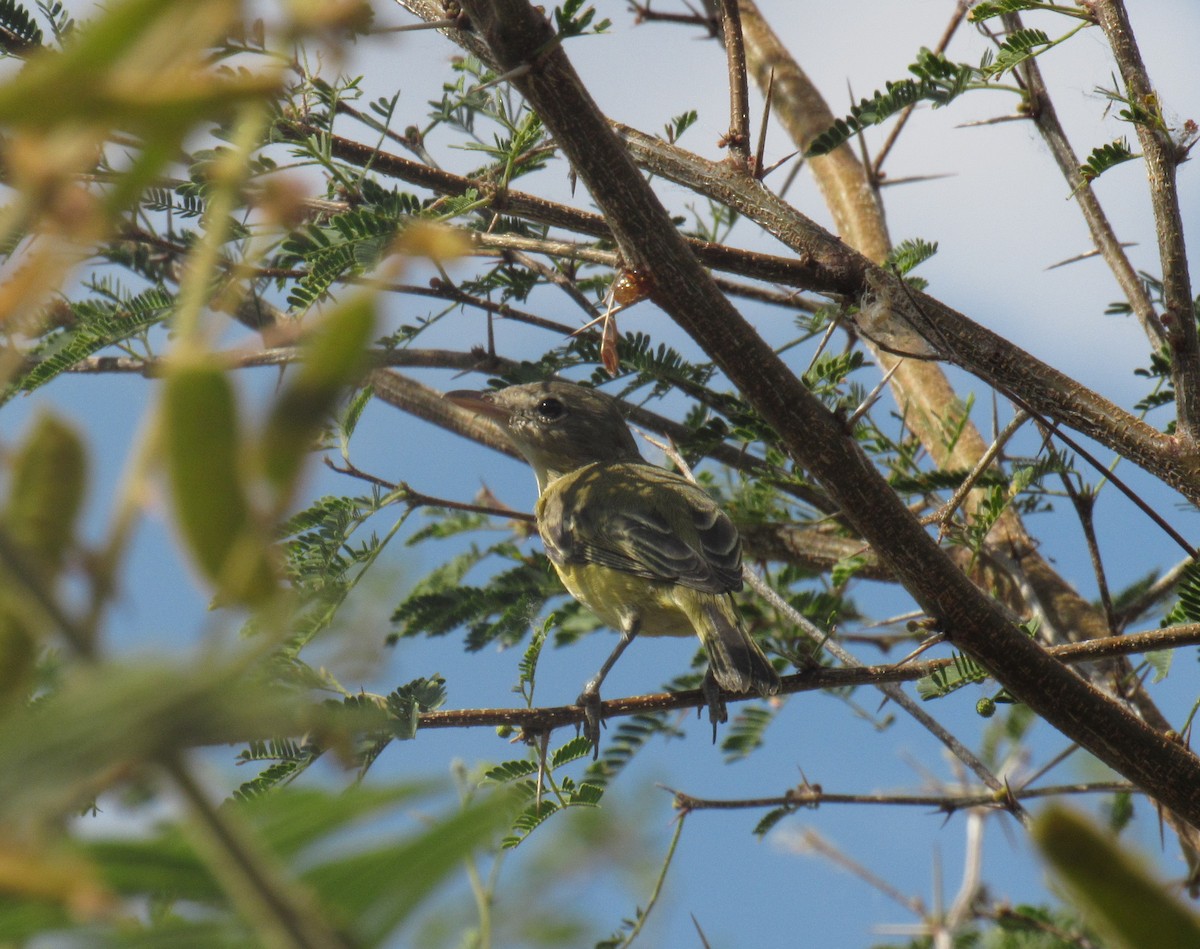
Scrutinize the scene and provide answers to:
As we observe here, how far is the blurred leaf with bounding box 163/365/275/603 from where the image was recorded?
367 millimetres

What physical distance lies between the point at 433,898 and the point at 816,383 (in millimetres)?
3669

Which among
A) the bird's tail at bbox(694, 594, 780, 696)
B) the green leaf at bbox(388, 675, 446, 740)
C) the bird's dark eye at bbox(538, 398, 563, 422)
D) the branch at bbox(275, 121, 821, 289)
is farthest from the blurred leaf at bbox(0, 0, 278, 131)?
the bird's dark eye at bbox(538, 398, 563, 422)

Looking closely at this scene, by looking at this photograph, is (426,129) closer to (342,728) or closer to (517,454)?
(517,454)

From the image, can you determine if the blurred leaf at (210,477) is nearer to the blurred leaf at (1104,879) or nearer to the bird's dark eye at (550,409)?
the blurred leaf at (1104,879)

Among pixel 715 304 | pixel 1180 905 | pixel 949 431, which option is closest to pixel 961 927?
pixel 949 431

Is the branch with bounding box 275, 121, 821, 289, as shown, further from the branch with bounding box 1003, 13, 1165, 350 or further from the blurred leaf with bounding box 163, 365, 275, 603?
the blurred leaf with bounding box 163, 365, 275, 603

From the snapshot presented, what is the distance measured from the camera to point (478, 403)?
6207mm

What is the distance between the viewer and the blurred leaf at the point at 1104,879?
15.3 inches

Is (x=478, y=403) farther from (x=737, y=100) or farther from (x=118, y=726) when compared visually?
(x=118, y=726)

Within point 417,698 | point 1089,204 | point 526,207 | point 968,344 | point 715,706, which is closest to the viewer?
point 417,698

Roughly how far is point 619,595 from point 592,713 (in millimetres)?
1829

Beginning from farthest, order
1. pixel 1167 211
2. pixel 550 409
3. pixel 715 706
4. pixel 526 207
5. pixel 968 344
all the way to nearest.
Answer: pixel 550 409 < pixel 715 706 < pixel 526 207 < pixel 968 344 < pixel 1167 211

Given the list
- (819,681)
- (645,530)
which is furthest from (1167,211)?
(645,530)

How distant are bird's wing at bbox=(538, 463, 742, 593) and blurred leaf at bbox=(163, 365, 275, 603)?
4.37 meters
